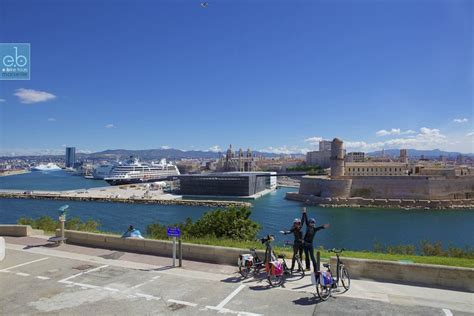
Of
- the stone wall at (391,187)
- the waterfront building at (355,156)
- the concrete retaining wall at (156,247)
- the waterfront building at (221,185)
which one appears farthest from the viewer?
the waterfront building at (355,156)

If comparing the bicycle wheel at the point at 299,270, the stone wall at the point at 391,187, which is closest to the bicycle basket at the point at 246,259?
the bicycle wheel at the point at 299,270

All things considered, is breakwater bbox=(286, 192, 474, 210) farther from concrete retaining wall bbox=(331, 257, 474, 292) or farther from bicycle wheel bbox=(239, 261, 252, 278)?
bicycle wheel bbox=(239, 261, 252, 278)

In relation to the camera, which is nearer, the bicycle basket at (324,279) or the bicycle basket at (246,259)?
the bicycle basket at (324,279)

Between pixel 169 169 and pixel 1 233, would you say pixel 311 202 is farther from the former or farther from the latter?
pixel 169 169

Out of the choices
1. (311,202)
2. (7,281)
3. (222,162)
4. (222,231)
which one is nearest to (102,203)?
(311,202)

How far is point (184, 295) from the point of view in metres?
5.39

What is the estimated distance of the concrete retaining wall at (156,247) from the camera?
23.2 ft

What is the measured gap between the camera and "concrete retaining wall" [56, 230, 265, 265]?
23.2 ft

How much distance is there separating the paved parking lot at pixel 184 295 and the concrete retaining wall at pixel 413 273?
9.6 inches

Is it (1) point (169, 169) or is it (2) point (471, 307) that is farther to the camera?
(1) point (169, 169)

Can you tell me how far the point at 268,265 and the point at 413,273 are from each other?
2.31 m

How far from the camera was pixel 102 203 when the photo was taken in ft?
184

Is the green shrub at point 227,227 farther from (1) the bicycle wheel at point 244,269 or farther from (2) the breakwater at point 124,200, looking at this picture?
(2) the breakwater at point 124,200

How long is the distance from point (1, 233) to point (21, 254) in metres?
3.07
